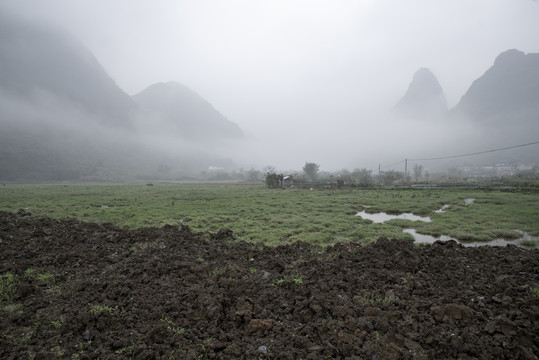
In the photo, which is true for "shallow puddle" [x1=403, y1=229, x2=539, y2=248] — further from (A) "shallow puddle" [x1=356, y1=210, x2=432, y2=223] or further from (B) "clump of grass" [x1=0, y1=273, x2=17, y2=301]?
(B) "clump of grass" [x1=0, y1=273, x2=17, y2=301]

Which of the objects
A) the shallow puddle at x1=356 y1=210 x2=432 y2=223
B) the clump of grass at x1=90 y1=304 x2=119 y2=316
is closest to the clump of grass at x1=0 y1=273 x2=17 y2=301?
the clump of grass at x1=90 y1=304 x2=119 y2=316

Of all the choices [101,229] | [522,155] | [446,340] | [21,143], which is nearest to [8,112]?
[21,143]

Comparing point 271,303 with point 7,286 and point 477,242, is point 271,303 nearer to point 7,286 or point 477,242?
point 7,286

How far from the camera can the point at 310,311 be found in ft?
15.0

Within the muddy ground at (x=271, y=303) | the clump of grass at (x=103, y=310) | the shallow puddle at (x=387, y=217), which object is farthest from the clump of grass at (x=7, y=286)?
the shallow puddle at (x=387, y=217)

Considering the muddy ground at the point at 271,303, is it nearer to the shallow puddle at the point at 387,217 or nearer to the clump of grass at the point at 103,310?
the clump of grass at the point at 103,310

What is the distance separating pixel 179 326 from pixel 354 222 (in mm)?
11371

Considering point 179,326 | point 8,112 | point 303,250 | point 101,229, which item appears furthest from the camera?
point 8,112

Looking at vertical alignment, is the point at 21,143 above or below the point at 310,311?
above

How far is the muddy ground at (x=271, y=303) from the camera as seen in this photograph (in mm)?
3650

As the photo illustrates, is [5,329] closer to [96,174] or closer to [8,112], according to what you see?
[96,174]

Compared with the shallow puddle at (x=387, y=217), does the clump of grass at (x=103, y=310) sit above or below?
below

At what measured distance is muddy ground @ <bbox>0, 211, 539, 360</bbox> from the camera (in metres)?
3.65

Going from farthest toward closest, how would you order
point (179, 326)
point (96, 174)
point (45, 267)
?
point (96, 174) < point (45, 267) < point (179, 326)
